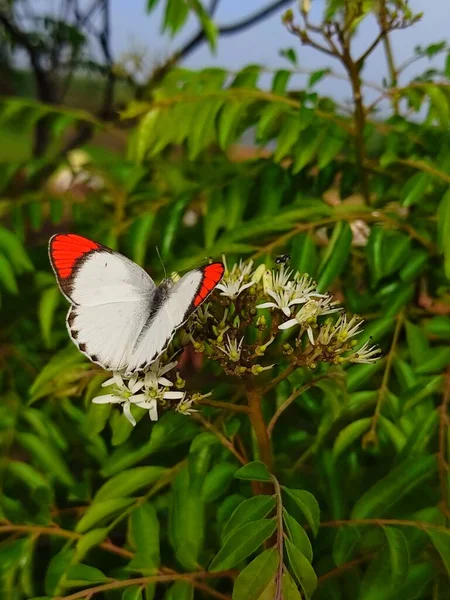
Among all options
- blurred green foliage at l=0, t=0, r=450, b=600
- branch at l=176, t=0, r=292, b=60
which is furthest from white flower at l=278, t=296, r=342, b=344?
branch at l=176, t=0, r=292, b=60

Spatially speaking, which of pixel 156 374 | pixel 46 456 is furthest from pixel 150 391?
pixel 46 456

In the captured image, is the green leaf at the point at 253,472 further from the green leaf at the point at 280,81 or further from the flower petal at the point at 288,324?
the green leaf at the point at 280,81

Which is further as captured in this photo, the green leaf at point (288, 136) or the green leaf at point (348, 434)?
the green leaf at point (288, 136)

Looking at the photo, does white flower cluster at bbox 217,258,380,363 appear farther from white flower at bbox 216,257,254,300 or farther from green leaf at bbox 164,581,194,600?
green leaf at bbox 164,581,194,600

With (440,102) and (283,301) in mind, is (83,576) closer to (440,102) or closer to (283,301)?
(283,301)

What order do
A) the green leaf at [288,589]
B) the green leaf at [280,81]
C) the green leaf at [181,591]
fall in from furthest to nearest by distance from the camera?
the green leaf at [280,81], the green leaf at [181,591], the green leaf at [288,589]

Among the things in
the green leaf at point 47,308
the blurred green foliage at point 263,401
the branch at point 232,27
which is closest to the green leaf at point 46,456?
the blurred green foliage at point 263,401

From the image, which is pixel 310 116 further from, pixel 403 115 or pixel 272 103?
pixel 403 115
